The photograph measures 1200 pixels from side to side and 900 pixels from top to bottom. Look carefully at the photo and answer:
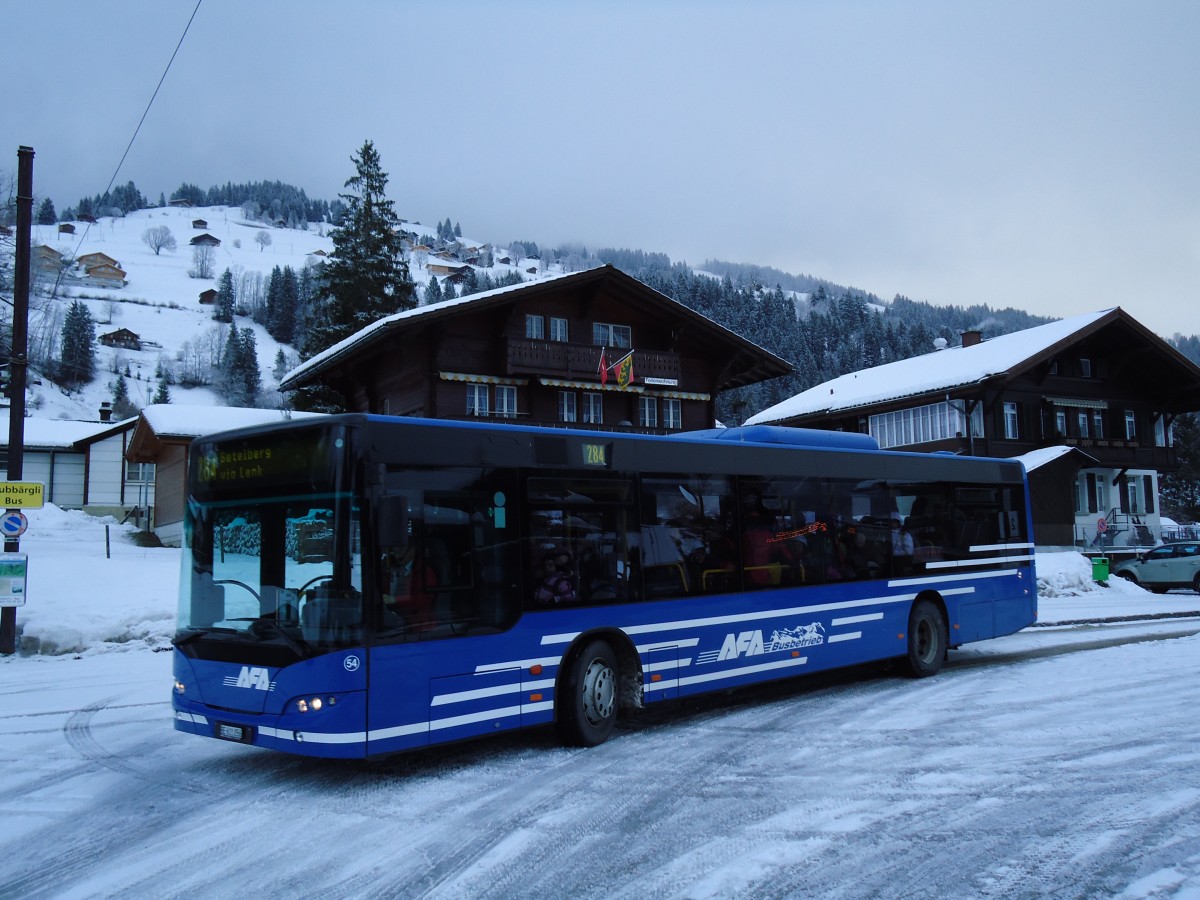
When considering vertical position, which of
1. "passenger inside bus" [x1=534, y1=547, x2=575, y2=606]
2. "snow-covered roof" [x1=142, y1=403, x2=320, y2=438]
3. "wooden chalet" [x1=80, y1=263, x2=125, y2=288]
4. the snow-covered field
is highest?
"wooden chalet" [x1=80, y1=263, x2=125, y2=288]

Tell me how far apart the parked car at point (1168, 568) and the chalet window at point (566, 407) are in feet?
63.1

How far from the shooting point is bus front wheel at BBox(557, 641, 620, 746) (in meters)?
8.41

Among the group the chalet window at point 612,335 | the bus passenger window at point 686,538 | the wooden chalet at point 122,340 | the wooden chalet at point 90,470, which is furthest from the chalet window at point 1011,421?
the wooden chalet at point 122,340

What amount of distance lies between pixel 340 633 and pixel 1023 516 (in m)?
11.3

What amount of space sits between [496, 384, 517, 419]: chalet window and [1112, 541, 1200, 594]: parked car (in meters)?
20.8

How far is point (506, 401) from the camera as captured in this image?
34.9 meters

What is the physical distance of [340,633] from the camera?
6.90 meters

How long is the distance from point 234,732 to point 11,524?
35.2ft

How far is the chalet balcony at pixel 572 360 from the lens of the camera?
33875 mm

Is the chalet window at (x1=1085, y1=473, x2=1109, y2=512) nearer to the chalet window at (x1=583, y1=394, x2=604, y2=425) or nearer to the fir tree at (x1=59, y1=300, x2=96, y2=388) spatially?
the chalet window at (x1=583, y1=394, x2=604, y2=425)

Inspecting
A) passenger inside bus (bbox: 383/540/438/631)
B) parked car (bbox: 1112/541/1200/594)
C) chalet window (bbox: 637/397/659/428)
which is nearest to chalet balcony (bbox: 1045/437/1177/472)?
parked car (bbox: 1112/541/1200/594)

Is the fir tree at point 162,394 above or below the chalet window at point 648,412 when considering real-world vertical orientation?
above

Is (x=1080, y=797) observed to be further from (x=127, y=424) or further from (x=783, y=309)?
(x=783, y=309)

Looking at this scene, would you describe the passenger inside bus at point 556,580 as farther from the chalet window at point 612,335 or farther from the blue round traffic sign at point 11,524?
the chalet window at point 612,335
